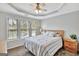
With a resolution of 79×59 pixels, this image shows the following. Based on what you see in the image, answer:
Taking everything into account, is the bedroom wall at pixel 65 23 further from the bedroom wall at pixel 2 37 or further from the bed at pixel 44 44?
the bedroom wall at pixel 2 37

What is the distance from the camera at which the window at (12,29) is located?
61.3 inches

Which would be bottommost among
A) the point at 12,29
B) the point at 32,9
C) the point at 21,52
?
the point at 21,52

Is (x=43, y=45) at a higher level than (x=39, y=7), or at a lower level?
lower

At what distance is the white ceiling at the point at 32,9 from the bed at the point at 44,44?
33cm

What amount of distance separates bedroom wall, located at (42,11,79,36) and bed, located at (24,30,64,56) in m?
0.09

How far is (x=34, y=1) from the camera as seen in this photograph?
155 centimetres

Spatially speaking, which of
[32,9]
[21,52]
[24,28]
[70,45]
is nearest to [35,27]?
[24,28]

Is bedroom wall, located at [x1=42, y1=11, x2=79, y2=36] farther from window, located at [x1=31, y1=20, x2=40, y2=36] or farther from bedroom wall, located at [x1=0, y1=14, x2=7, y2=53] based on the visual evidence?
bedroom wall, located at [x1=0, y1=14, x2=7, y2=53]

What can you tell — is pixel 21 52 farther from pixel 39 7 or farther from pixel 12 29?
pixel 39 7

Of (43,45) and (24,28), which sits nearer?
(43,45)

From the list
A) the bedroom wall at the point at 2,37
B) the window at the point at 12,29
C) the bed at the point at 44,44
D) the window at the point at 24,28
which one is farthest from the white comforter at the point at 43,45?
the bedroom wall at the point at 2,37

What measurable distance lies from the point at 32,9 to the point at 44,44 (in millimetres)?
601

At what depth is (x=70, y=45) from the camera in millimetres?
1546

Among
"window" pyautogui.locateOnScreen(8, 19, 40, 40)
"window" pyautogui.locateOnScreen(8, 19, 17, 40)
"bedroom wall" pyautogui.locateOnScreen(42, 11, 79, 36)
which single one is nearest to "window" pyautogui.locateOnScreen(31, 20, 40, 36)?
"window" pyautogui.locateOnScreen(8, 19, 40, 40)
